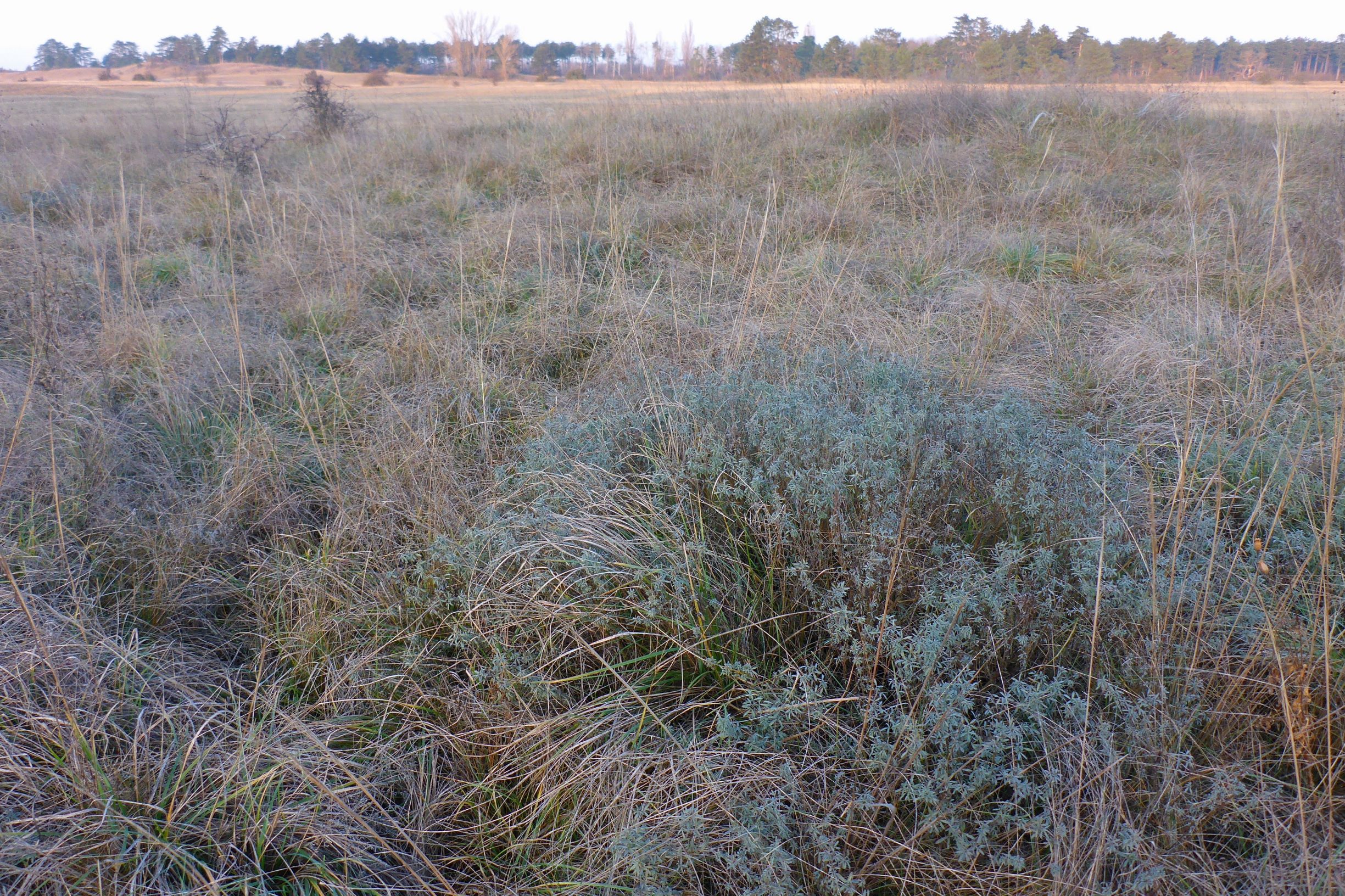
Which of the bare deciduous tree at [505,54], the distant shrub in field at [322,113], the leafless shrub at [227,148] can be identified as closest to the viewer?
the leafless shrub at [227,148]

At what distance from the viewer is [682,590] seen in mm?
1899

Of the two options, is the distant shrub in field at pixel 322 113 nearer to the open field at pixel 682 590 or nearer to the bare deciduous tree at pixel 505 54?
the open field at pixel 682 590

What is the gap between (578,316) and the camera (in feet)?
14.0

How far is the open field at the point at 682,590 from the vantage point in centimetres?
146

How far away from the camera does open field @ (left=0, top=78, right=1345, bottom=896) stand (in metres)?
1.46

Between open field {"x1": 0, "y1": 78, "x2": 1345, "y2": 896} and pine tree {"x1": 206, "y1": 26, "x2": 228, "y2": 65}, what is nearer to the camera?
open field {"x1": 0, "y1": 78, "x2": 1345, "y2": 896}

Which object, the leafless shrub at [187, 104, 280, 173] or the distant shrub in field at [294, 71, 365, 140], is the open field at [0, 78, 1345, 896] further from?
the distant shrub in field at [294, 71, 365, 140]

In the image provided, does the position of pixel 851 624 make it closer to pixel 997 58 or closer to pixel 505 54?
pixel 997 58

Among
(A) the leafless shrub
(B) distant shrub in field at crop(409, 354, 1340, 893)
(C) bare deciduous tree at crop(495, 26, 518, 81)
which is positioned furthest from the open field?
(C) bare deciduous tree at crop(495, 26, 518, 81)

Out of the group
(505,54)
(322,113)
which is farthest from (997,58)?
(505,54)

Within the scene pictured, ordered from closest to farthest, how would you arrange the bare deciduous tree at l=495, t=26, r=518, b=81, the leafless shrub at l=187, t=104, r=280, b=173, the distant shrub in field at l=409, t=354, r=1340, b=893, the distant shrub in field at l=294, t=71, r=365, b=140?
the distant shrub in field at l=409, t=354, r=1340, b=893 < the leafless shrub at l=187, t=104, r=280, b=173 < the distant shrub in field at l=294, t=71, r=365, b=140 < the bare deciduous tree at l=495, t=26, r=518, b=81

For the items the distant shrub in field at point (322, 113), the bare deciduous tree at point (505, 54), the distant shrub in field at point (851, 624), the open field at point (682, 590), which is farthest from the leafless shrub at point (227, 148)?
the bare deciduous tree at point (505, 54)

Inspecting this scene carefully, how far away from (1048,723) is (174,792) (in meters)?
1.77

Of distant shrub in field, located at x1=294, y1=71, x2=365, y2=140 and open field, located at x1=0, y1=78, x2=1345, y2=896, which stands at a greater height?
distant shrub in field, located at x1=294, y1=71, x2=365, y2=140
